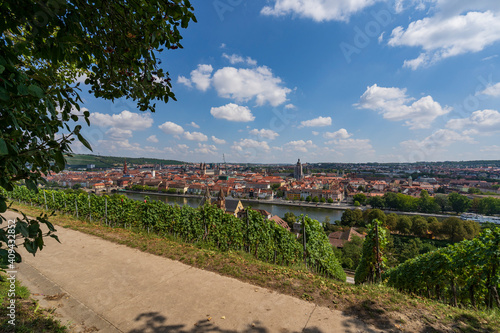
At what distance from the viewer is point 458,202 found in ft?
204

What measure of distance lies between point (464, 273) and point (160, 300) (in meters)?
5.33

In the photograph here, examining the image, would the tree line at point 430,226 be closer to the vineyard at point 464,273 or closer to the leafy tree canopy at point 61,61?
the vineyard at point 464,273

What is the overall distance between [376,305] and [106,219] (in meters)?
11.5

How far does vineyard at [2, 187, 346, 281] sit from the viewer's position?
270 inches

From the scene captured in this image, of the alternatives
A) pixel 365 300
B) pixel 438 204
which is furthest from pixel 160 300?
pixel 438 204

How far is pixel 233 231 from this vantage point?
24.0ft

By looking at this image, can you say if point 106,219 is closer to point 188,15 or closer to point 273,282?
point 273,282

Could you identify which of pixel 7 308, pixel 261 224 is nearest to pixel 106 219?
pixel 261 224

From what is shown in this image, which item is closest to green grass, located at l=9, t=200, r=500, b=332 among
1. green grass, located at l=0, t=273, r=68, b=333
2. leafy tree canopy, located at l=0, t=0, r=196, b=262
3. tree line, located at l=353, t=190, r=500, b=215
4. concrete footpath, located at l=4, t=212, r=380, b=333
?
concrete footpath, located at l=4, t=212, r=380, b=333

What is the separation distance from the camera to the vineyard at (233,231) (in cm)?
686

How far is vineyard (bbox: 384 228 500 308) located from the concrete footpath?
8.65 feet

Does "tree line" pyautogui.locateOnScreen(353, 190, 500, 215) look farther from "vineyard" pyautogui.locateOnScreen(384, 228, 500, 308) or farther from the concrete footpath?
the concrete footpath

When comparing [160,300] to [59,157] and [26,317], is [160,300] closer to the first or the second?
[26,317]

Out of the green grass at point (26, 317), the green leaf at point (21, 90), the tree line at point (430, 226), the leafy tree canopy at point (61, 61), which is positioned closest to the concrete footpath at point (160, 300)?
the green grass at point (26, 317)
